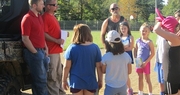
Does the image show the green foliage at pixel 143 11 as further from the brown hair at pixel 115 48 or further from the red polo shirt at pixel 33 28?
the brown hair at pixel 115 48

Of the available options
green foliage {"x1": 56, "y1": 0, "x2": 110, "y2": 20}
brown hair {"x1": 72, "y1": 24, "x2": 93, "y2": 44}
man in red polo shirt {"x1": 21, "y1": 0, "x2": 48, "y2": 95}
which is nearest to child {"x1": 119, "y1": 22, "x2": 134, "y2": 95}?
man in red polo shirt {"x1": 21, "y1": 0, "x2": 48, "y2": 95}

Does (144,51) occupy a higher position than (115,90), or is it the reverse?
(144,51)

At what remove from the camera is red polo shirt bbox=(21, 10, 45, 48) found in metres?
5.24

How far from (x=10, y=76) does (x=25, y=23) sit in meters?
0.88

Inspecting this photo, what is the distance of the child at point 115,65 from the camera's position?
5.12 metres

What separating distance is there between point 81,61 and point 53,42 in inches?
52.7

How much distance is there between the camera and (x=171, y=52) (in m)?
5.31

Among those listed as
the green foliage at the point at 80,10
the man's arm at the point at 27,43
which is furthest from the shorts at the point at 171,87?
the green foliage at the point at 80,10

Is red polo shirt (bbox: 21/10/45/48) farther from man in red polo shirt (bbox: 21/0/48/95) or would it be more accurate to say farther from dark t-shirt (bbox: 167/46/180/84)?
dark t-shirt (bbox: 167/46/180/84)

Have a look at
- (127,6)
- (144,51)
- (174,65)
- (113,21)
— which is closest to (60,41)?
(113,21)

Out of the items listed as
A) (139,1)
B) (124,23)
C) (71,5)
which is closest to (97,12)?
(71,5)

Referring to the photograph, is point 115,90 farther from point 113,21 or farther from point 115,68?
point 113,21

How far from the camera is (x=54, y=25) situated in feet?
20.2

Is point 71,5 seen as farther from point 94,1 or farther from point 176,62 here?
point 176,62
